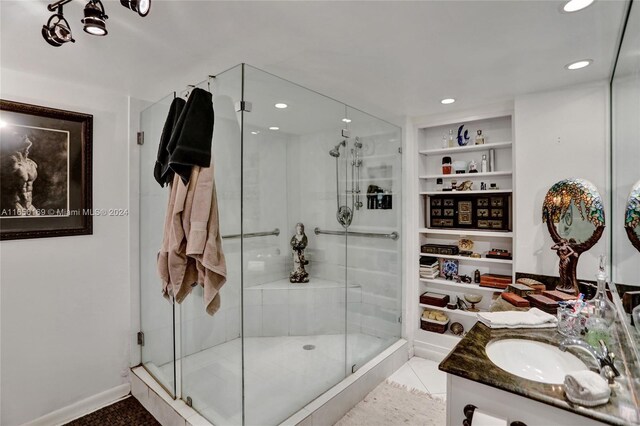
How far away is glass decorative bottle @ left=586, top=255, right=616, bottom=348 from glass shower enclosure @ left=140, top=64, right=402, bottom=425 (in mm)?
1624

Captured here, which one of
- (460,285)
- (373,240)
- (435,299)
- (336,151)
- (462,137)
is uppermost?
(462,137)

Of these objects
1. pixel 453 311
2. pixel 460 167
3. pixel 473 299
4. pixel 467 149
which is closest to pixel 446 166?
pixel 460 167

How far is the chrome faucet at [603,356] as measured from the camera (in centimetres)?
108

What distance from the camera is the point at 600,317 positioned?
55.4 inches

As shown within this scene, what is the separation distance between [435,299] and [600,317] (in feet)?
5.85

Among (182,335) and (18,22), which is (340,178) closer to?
(182,335)

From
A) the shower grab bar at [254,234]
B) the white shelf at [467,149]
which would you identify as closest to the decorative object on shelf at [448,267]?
the white shelf at [467,149]

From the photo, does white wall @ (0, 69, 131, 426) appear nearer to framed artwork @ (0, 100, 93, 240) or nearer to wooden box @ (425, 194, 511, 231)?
framed artwork @ (0, 100, 93, 240)

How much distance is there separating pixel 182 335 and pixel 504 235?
2.68 metres

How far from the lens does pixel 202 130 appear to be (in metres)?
1.65

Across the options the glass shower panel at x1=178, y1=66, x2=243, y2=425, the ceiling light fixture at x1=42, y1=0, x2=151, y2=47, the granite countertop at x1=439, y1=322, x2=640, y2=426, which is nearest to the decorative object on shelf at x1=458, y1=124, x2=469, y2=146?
the granite countertop at x1=439, y1=322, x2=640, y2=426

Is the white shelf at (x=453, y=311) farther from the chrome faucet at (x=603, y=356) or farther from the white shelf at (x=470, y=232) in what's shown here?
the chrome faucet at (x=603, y=356)

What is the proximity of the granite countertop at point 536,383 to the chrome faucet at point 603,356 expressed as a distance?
2 centimetres

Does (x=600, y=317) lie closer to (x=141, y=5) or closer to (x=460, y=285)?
(x=460, y=285)
